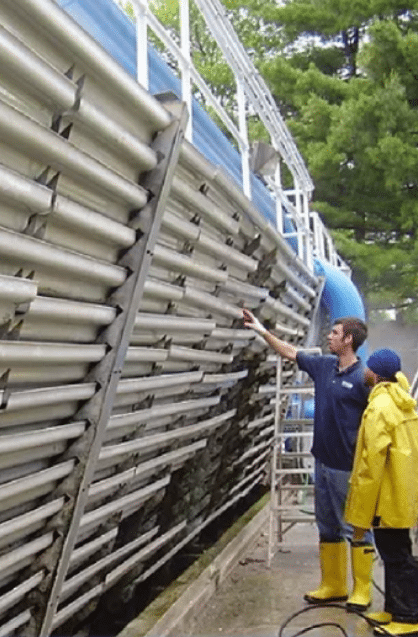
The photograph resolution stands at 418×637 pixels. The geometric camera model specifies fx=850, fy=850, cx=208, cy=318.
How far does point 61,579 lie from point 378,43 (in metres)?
16.2

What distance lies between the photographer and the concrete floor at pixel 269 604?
5.64 metres

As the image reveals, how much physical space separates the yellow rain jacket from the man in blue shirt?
A: 512mm

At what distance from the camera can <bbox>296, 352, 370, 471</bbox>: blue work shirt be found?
5965 millimetres

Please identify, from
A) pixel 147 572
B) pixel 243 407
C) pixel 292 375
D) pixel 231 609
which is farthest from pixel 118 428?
pixel 292 375

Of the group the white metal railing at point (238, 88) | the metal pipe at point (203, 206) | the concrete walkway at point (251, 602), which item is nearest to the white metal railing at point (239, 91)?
the white metal railing at point (238, 88)

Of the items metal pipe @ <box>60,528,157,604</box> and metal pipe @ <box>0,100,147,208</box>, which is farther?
metal pipe @ <box>60,528,157,604</box>

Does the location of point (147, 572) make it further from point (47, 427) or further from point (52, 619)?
point (47, 427)

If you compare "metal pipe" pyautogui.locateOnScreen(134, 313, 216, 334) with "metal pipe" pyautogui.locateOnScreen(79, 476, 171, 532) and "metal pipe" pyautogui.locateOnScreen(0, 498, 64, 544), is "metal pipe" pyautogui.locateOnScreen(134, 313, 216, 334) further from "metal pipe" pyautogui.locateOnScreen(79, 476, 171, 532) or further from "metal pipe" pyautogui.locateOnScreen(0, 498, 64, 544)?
"metal pipe" pyautogui.locateOnScreen(79, 476, 171, 532)

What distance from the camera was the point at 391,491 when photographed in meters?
5.30

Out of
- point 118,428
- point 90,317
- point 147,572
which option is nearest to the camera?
point 90,317

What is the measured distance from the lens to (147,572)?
5.86 metres

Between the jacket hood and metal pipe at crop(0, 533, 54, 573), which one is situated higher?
the jacket hood

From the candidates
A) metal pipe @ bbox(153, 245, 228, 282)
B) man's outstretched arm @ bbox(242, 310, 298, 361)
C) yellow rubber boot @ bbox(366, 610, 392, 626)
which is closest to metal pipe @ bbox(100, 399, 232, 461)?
man's outstretched arm @ bbox(242, 310, 298, 361)

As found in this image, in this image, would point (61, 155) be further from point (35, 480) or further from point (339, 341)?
point (339, 341)
